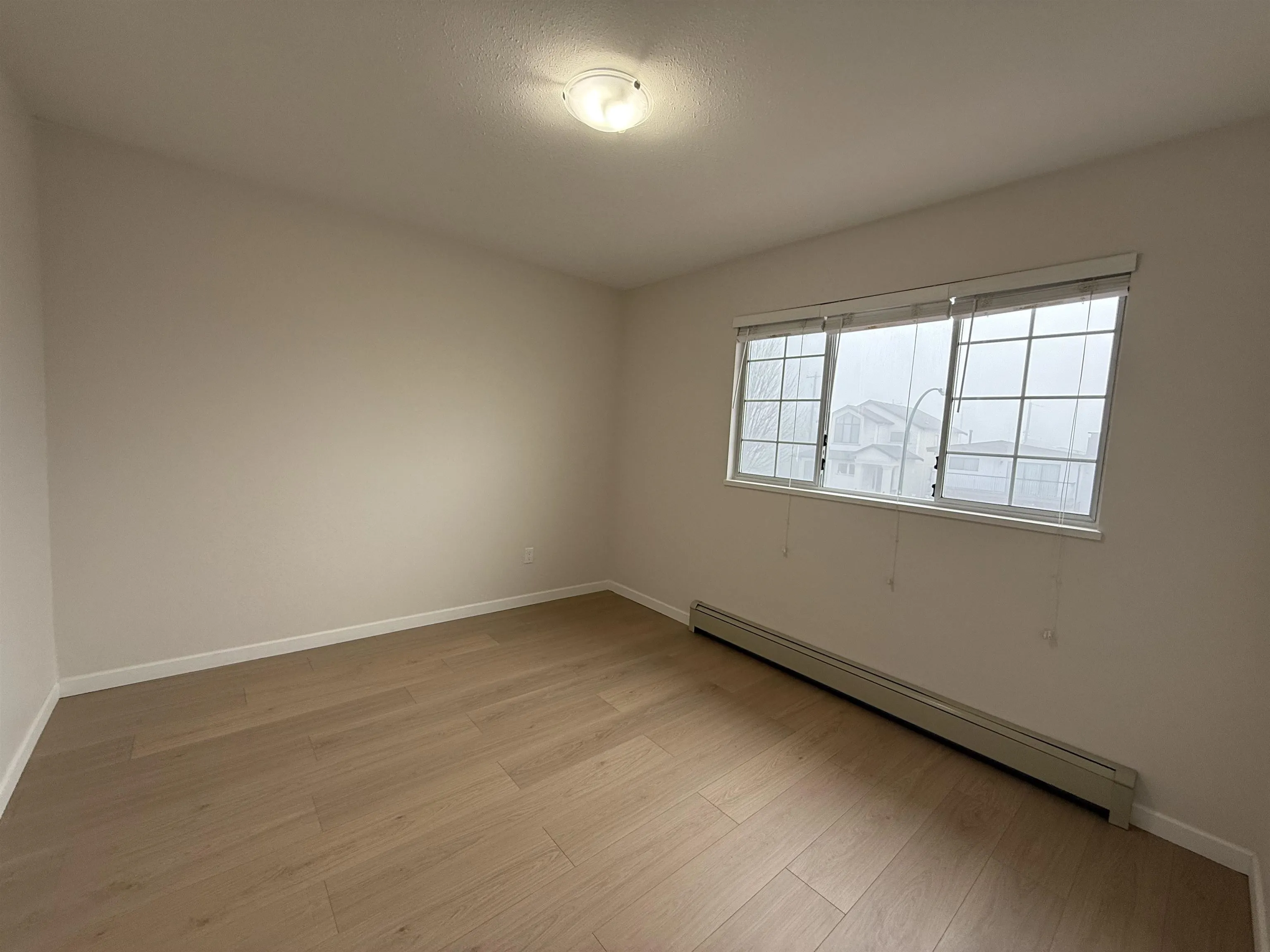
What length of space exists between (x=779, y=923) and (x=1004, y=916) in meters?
0.71

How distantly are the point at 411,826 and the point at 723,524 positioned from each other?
243 centimetres

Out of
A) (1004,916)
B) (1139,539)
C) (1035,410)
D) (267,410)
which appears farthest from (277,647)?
(1139,539)

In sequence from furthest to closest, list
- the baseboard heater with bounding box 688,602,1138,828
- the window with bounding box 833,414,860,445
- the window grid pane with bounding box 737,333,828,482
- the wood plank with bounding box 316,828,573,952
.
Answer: the window grid pane with bounding box 737,333,828,482 → the window with bounding box 833,414,860,445 → the baseboard heater with bounding box 688,602,1138,828 → the wood plank with bounding box 316,828,573,952

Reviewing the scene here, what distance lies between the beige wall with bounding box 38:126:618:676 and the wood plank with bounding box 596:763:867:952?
251 cm

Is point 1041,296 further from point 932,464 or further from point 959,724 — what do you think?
point 959,724

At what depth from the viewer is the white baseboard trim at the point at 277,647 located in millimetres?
2492

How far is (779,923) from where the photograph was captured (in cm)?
148

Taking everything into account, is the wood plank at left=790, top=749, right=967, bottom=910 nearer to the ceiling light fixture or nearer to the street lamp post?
the street lamp post

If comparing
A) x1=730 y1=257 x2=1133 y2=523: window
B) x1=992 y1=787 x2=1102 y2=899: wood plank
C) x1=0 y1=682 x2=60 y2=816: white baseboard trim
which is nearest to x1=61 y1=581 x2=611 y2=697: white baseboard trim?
x1=0 y1=682 x2=60 y2=816: white baseboard trim

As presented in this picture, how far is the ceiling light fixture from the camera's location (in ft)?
5.55

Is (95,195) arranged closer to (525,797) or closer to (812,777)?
(525,797)

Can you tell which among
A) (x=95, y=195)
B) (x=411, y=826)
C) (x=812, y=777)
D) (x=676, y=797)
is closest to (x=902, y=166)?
(x=812, y=777)

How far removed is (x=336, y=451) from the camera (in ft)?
10.1

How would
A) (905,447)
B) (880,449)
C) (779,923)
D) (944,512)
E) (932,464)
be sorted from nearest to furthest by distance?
(779,923)
(944,512)
(932,464)
(905,447)
(880,449)
